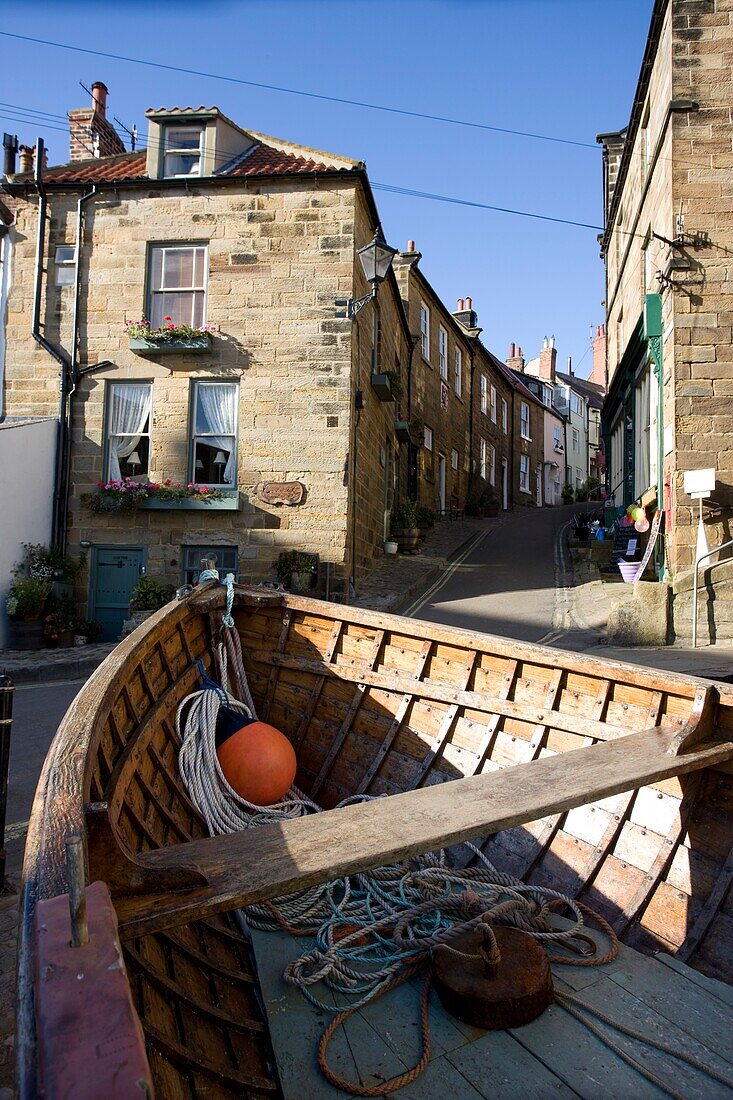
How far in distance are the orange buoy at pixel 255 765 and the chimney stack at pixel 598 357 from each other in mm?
40121

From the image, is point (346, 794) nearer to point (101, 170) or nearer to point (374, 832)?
point (374, 832)

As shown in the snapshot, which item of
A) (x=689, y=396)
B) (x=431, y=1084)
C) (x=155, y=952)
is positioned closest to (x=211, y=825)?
(x=155, y=952)

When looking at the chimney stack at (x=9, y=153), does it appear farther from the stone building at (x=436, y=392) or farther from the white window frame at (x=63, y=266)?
the stone building at (x=436, y=392)

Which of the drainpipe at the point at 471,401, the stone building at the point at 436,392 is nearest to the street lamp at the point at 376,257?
the stone building at the point at 436,392

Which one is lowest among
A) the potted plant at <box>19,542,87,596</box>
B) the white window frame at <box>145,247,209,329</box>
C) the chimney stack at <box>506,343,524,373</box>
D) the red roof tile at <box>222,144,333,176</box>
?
the potted plant at <box>19,542,87,596</box>

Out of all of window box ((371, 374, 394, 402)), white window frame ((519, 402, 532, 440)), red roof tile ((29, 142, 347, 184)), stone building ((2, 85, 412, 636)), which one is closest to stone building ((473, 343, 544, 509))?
white window frame ((519, 402, 532, 440))

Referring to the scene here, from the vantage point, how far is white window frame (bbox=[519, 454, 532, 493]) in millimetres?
36438

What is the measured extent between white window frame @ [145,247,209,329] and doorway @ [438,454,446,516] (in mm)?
13610

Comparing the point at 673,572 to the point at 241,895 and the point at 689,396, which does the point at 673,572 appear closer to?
the point at 689,396

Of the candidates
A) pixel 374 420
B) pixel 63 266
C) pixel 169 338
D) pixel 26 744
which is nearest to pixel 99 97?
pixel 63 266

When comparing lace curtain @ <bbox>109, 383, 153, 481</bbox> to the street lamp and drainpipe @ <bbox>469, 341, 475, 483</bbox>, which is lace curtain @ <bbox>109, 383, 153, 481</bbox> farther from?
drainpipe @ <bbox>469, 341, 475, 483</bbox>

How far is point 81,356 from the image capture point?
510 inches

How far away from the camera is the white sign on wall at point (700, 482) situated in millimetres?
9225

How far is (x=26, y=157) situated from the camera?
47.9 feet
